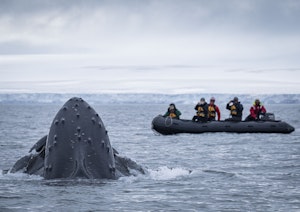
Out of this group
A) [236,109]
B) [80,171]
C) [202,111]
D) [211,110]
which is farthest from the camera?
[211,110]

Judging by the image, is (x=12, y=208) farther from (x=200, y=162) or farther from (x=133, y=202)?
(x=200, y=162)

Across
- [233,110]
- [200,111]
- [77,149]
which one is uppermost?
[233,110]

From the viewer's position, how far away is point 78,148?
729 cm

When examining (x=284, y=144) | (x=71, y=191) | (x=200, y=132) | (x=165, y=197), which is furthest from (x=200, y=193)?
(x=200, y=132)

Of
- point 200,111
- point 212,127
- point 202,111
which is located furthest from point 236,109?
point 200,111

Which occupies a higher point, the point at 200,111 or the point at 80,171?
the point at 200,111

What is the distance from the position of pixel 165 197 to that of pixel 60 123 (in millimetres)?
3058

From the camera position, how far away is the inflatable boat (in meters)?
32.7

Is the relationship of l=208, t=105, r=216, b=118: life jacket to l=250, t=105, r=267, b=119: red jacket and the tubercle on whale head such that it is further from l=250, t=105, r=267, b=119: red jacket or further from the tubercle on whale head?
the tubercle on whale head

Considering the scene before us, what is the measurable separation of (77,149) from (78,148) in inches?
0.7

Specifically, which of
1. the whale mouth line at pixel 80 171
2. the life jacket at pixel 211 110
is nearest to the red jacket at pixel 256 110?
the life jacket at pixel 211 110

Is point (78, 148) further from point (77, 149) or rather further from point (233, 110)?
point (233, 110)

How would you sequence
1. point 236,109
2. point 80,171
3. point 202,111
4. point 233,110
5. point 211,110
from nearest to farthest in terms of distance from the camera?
point 80,171, point 202,111, point 236,109, point 233,110, point 211,110

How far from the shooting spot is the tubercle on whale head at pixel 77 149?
723 centimetres
